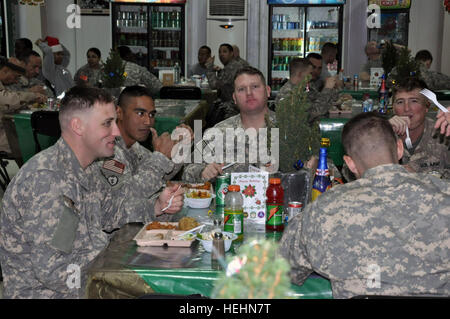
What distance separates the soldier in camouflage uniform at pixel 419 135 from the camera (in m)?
3.26

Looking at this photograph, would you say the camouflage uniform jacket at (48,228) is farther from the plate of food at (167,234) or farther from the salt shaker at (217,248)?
the salt shaker at (217,248)

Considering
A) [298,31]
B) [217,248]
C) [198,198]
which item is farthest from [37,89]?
[298,31]

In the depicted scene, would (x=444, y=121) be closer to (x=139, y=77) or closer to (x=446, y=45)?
(x=139, y=77)

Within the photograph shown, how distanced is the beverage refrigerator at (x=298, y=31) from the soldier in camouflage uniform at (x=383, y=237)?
30.8ft

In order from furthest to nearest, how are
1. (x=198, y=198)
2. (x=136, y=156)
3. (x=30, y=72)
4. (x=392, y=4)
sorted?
1. (x=392, y=4)
2. (x=30, y=72)
3. (x=136, y=156)
4. (x=198, y=198)

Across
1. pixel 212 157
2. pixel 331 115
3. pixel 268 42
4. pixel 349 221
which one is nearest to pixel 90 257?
pixel 349 221

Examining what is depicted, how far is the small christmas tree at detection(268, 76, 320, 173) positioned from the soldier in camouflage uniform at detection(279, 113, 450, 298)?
29.6 inches

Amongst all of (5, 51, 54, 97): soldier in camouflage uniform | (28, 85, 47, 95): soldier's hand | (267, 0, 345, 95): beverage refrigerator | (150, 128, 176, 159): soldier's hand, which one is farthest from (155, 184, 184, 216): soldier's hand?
(267, 0, 345, 95): beverage refrigerator

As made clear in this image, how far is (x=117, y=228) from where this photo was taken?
7.89 feet

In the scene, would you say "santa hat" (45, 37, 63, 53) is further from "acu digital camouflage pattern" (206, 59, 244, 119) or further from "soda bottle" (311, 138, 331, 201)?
"soda bottle" (311, 138, 331, 201)

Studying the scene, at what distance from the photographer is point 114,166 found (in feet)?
8.14

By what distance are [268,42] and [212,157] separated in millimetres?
7914

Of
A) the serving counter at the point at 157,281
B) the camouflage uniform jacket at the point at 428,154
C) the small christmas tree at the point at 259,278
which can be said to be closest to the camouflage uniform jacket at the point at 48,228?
the serving counter at the point at 157,281

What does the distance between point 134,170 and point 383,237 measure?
1.74 meters
